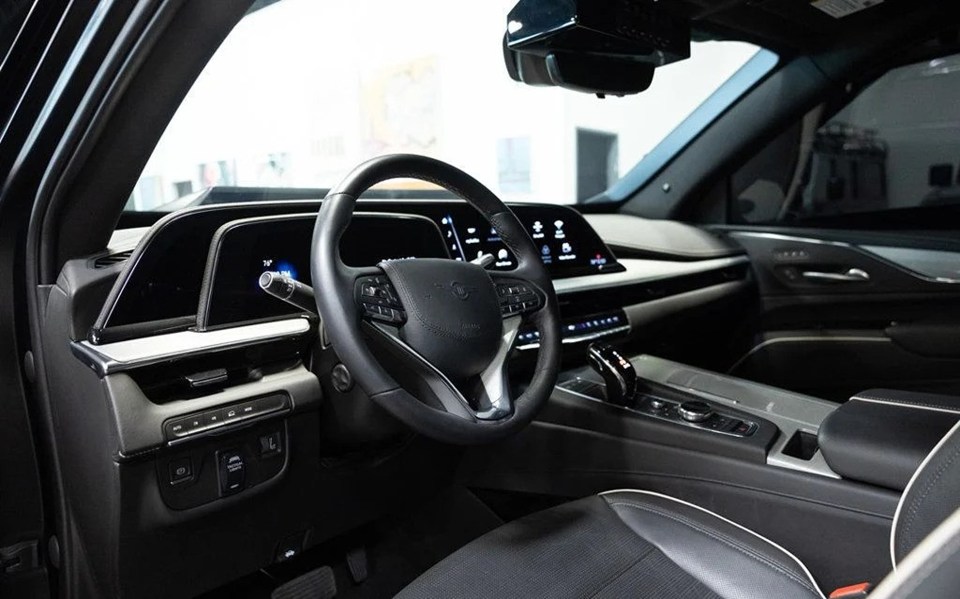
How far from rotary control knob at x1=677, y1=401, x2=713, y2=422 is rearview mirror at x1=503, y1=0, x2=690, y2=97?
850 mm

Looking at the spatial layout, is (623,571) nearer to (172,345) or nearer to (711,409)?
(711,409)

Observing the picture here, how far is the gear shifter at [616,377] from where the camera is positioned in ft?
5.46

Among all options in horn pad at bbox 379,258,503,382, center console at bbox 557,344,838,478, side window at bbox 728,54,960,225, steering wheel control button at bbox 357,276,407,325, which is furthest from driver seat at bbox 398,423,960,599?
side window at bbox 728,54,960,225

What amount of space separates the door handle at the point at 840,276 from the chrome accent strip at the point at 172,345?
2.17m

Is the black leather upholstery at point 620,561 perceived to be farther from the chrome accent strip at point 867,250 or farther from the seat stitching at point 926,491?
the chrome accent strip at point 867,250

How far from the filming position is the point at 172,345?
1205 millimetres

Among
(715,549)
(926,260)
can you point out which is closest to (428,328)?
(715,549)

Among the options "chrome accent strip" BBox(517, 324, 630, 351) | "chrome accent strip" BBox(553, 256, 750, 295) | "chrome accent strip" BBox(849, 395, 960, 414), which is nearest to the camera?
"chrome accent strip" BBox(849, 395, 960, 414)

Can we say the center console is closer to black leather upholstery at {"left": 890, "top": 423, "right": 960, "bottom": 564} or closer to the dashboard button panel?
black leather upholstery at {"left": 890, "top": 423, "right": 960, "bottom": 564}

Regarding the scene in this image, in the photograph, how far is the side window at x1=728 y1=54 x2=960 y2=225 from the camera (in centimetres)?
265

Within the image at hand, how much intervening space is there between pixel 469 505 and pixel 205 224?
41.8 inches

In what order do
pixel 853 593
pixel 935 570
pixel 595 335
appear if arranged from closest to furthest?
1. pixel 935 570
2. pixel 853 593
3. pixel 595 335

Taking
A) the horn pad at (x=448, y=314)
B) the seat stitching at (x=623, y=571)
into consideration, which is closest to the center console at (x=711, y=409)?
the seat stitching at (x=623, y=571)

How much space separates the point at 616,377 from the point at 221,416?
0.91m
